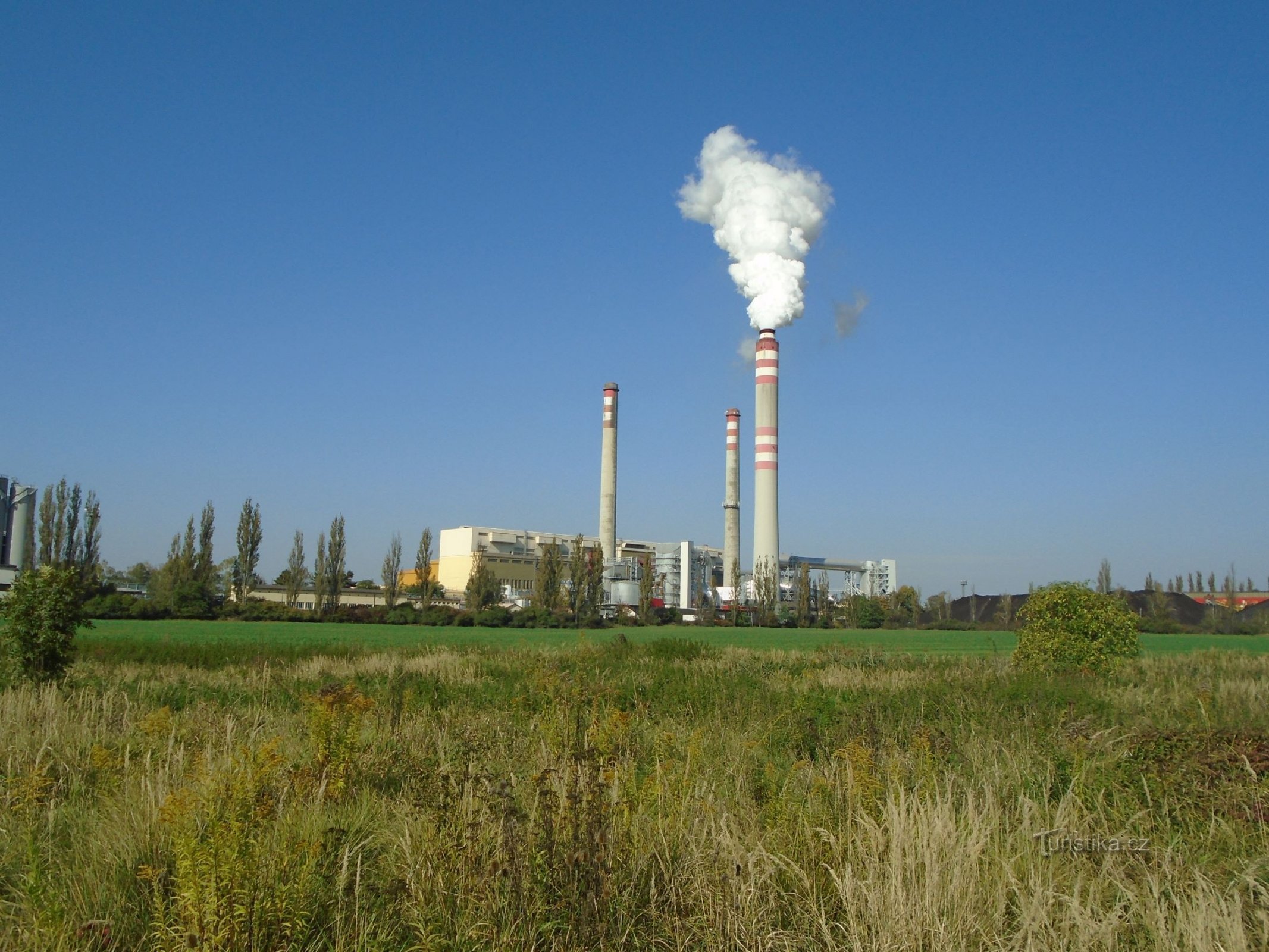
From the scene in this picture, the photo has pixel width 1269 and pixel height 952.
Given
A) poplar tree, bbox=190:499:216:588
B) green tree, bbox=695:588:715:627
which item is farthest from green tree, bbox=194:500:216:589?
green tree, bbox=695:588:715:627

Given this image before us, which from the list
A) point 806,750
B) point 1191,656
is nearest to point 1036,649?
point 806,750

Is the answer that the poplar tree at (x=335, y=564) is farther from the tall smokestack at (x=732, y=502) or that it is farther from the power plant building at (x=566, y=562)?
the tall smokestack at (x=732, y=502)

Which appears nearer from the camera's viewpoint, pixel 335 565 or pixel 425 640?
pixel 425 640

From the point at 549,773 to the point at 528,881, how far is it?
0.80 metres

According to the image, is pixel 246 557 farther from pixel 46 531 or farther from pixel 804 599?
pixel 804 599

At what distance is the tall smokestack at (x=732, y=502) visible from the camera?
70.3m

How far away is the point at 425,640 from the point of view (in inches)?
1380

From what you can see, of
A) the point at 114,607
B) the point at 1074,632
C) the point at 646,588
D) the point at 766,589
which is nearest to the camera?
the point at 1074,632

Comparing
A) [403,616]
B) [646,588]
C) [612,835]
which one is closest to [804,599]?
[646,588]
